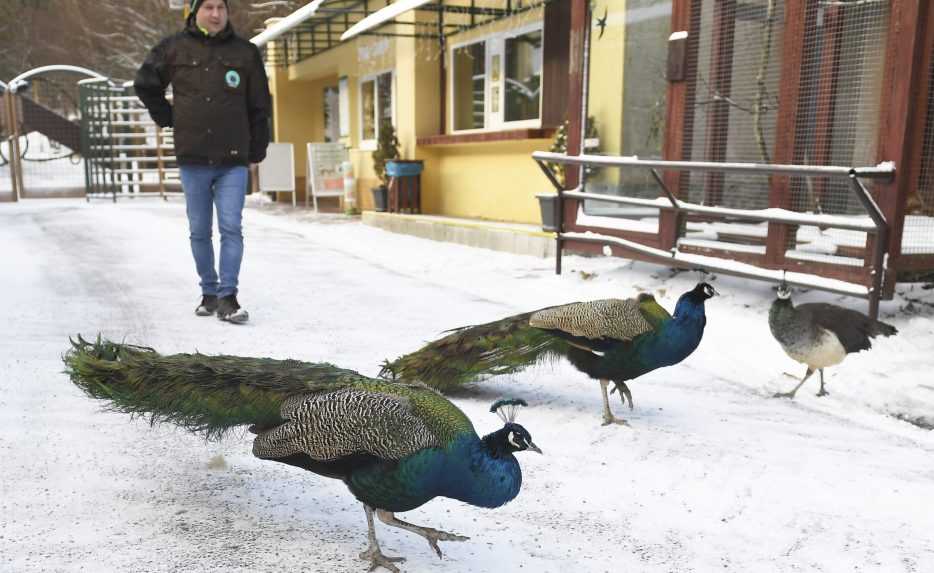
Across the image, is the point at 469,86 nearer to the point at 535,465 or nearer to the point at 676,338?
the point at 676,338

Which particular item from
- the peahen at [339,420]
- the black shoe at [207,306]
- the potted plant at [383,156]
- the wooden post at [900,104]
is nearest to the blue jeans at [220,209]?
the black shoe at [207,306]

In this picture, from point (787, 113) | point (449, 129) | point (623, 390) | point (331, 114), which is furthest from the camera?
point (331, 114)

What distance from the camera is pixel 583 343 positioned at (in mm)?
3531

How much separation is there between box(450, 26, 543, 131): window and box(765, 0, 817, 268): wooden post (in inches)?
201

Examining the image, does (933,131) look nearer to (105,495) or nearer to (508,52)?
(105,495)

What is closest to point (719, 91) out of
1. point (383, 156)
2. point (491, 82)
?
point (491, 82)

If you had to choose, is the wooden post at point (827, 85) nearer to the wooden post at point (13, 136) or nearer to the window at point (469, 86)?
the window at point (469, 86)

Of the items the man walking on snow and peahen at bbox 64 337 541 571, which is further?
the man walking on snow

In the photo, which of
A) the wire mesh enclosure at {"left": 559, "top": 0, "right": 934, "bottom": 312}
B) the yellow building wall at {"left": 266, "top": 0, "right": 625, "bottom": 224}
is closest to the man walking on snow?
the wire mesh enclosure at {"left": 559, "top": 0, "right": 934, "bottom": 312}

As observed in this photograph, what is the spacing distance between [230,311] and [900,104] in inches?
176

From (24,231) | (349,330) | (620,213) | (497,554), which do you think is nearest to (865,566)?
(497,554)

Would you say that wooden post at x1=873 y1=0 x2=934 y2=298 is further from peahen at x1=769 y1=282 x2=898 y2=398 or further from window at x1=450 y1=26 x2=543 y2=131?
window at x1=450 y1=26 x2=543 y2=131

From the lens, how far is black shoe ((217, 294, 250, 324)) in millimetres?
5293

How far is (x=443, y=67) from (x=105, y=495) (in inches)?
437
